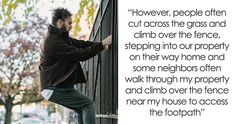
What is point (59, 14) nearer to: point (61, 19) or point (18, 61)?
point (61, 19)

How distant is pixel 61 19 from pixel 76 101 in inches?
34.1

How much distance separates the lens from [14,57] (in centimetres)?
2508

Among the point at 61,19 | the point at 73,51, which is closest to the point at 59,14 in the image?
the point at 61,19

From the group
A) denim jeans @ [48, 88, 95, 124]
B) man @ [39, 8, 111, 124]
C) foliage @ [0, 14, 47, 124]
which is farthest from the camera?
foliage @ [0, 14, 47, 124]

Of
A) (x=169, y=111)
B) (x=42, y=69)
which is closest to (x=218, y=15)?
(x=169, y=111)

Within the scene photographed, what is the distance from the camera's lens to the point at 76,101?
5875 millimetres

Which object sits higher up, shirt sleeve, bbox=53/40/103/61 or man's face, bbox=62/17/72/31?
man's face, bbox=62/17/72/31

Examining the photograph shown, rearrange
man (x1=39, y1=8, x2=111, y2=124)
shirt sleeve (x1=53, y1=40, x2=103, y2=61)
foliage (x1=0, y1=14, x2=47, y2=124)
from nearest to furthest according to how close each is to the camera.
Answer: shirt sleeve (x1=53, y1=40, x2=103, y2=61), man (x1=39, y1=8, x2=111, y2=124), foliage (x1=0, y1=14, x2=47, y2=124)

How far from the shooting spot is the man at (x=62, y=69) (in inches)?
225

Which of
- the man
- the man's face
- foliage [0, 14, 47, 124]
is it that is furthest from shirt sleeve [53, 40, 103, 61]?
foliage [0, 14, 47, 124]

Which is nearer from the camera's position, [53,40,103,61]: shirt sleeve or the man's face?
[53,40,103,61]: shirt sleeve

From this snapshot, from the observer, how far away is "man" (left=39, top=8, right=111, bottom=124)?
5.71 m

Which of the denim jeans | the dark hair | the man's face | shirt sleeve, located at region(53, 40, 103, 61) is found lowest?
the denim jeans

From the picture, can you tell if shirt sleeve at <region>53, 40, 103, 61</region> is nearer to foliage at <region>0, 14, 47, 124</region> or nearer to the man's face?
the man's face
